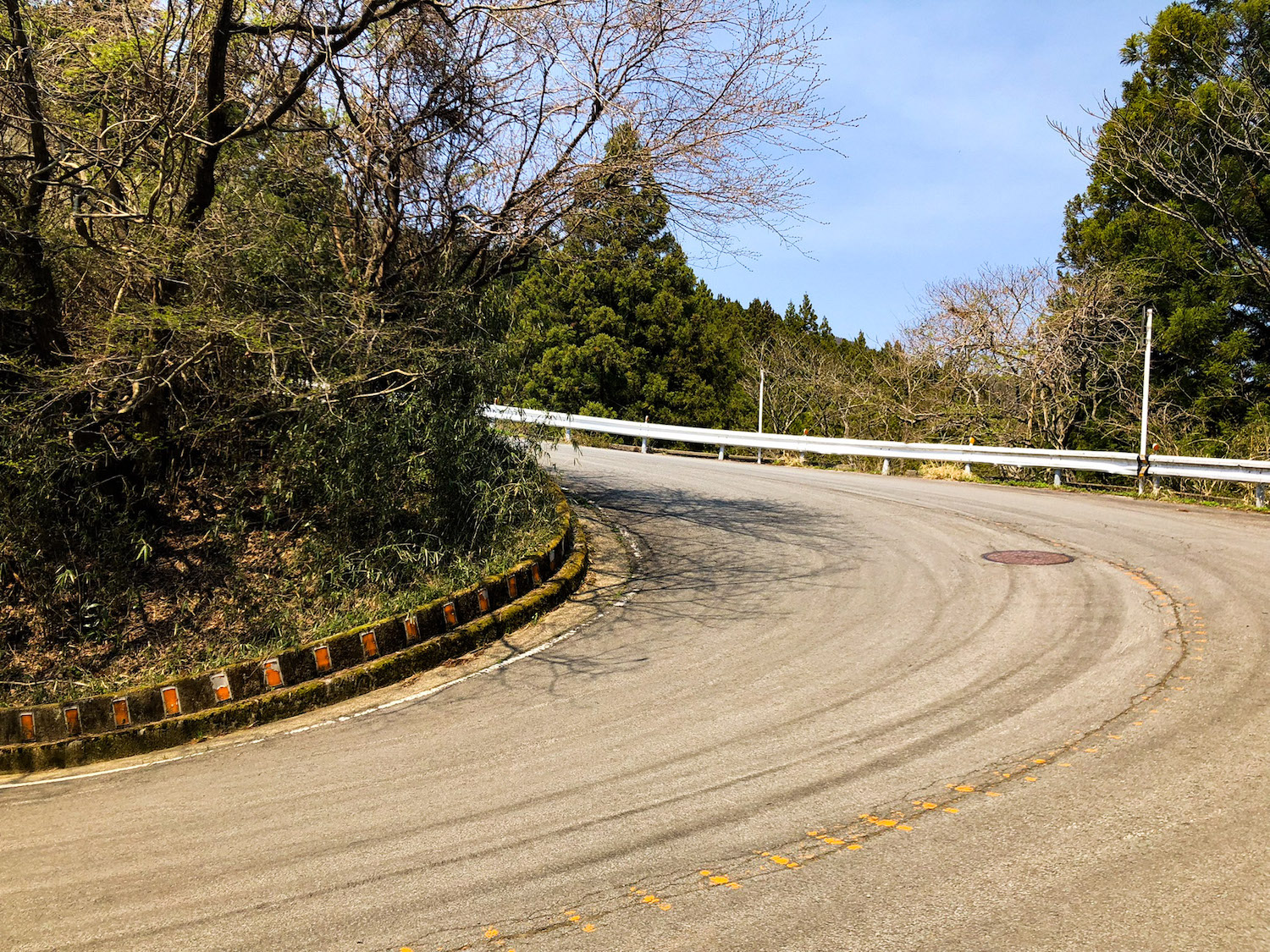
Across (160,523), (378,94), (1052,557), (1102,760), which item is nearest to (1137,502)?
(1052,557)

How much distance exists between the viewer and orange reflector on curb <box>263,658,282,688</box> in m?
6.67

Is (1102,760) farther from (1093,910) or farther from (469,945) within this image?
(469,945)

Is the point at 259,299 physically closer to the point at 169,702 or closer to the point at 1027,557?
the point at 169,702

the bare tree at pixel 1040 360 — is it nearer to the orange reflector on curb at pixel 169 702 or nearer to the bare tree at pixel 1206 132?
the bare tree at pixel 1206 132

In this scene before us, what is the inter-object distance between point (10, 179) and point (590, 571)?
21.1 feet

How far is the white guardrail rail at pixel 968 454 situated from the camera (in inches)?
536

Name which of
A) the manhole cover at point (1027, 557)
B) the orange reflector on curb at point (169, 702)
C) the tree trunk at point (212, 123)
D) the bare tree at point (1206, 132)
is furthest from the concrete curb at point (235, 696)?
the bare tree at point (1206, 132)

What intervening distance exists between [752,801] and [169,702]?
14.2ft

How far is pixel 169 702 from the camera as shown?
648cm

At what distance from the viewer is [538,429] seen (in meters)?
11.0

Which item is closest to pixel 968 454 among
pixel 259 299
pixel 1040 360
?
pixel 1040 360

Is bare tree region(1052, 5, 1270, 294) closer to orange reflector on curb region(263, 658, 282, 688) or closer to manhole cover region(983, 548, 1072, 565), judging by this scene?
manhole cover region(983, 548, 1072, 565)

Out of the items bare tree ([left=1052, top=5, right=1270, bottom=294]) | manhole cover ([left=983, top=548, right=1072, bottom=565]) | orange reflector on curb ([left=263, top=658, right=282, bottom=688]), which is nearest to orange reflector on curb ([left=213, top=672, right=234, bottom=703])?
orange reflector on curb ([left=263, top=658, right=282, bottom=688])

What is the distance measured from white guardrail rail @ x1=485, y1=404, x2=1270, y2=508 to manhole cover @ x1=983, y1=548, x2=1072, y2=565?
208 inches
